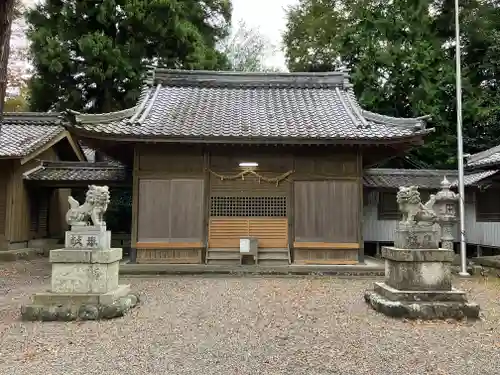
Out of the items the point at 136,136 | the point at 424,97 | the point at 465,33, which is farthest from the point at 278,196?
the point at 465,33

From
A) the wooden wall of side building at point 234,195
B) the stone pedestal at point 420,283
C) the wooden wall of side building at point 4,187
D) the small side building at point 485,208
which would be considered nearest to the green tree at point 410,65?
the small side building at point 485,208

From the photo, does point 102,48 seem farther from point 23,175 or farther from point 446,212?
point 446,212

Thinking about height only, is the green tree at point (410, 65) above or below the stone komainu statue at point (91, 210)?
above

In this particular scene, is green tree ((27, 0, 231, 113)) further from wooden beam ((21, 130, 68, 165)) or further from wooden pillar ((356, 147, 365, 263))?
wooden pillar ((356, 147, 365, 263))

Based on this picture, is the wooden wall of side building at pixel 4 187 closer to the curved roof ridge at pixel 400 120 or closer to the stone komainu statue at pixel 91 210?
the stone komainu statue at pixel 91 210

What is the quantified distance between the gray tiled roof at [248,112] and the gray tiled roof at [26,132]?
4.39 meters

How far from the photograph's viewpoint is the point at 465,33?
22.2 m

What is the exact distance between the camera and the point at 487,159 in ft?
49.1

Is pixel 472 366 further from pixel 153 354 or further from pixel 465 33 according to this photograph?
pixel 465 33

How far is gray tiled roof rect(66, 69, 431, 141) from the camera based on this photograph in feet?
37.8

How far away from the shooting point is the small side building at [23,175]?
1496cm

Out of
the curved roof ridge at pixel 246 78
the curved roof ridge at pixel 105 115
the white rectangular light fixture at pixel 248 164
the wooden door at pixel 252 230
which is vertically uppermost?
the curved roof ridge at pixel 246 78

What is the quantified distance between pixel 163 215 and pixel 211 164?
1.90m

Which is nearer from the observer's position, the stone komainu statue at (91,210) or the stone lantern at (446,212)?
the stone komainu statue at (91,210)
